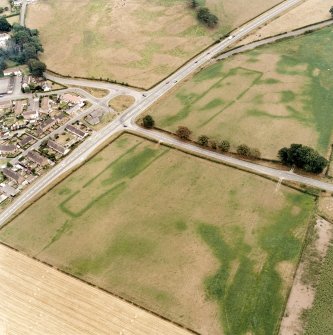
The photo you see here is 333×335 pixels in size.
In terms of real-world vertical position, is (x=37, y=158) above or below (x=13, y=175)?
above

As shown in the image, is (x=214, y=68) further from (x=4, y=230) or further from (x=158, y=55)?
(x=4, y=230)

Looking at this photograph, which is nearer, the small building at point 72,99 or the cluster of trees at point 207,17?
the small building at point 72,99

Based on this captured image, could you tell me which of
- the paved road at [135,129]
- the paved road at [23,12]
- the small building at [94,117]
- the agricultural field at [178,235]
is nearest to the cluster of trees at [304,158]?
the paved road at [135,129]

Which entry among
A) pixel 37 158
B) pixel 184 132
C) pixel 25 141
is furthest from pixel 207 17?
pixel 37 158

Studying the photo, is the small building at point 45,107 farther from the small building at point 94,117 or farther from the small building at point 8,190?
the small building at point 8,190

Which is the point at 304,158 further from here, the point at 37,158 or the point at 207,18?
the point at 207,18

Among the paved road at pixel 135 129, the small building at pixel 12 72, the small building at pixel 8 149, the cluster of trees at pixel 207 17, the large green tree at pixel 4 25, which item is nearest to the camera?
the paved road at pixel 135 129

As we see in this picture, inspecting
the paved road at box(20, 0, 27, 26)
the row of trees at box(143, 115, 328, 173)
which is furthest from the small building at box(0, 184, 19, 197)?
the paved road at box(20, 0, 27, 26)
